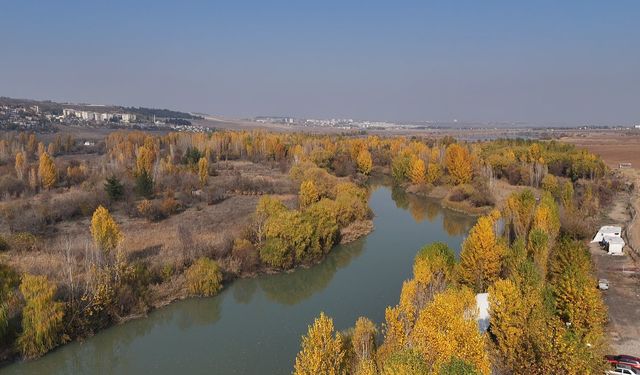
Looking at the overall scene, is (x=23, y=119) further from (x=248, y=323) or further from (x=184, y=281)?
(x=248, y=323)

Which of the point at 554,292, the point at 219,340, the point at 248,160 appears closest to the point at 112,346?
the point at 219,340

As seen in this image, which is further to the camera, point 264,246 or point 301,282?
point 264,246

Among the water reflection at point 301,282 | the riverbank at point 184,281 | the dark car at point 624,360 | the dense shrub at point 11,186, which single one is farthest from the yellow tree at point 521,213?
the dense shrub at point 11,186

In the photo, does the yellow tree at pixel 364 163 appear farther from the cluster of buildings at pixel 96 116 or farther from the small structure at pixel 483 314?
the cluster of buildings at pixel 96 116

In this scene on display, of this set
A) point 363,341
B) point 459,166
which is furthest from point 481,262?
point 459,166

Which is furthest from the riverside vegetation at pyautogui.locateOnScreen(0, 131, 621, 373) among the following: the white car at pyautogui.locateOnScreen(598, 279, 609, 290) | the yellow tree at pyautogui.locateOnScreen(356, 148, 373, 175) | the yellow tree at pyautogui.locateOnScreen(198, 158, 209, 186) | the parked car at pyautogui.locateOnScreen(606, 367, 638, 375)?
the yellow tree at pyautogui.locateOnScreen(356, 148, 373, 175)

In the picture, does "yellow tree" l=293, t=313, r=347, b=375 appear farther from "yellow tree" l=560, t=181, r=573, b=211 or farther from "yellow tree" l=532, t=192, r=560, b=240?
"yellow tree" l=560, t=181, r=573, b=211
